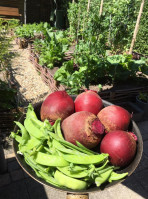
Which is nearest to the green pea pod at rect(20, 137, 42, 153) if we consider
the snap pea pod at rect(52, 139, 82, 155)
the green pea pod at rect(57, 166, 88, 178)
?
the snap pea pod at rect(52, 139, 82, 155)

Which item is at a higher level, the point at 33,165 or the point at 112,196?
the point at 33,165

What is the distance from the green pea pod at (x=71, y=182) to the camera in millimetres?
1078

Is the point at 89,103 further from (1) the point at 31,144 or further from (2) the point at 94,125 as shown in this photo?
(1) the point at 31,144

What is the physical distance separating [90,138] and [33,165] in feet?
1.35

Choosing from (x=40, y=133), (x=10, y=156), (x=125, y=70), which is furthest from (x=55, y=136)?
(x=125, y=70)

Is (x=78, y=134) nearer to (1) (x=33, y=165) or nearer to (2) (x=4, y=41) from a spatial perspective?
(1) (x=33, y=165)

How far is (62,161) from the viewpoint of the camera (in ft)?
3.73

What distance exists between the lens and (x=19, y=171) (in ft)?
9.33

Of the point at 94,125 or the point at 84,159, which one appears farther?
the point at 94,125

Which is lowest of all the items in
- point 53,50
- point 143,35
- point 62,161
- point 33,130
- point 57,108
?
point 62,161

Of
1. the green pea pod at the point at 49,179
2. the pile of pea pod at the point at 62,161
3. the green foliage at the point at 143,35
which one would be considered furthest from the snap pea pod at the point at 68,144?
the green foliage at the point at 143,35

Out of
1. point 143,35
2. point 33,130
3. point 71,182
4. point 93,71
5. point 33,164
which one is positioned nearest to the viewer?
point 71,182

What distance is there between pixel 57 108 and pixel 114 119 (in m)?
0.44

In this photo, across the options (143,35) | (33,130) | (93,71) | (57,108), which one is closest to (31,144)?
(33,130)
